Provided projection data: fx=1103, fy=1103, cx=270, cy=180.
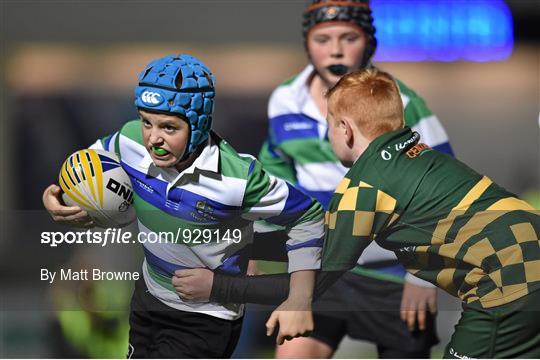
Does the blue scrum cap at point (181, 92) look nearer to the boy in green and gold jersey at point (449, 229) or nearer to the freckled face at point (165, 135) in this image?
the freckled face at point (165, 135)

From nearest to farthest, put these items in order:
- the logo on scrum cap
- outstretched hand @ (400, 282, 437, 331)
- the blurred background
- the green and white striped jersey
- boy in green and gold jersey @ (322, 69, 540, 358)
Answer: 1. boy in green and gold jersey @ (322, 69, 540, 358)
2. the logo on scrum cap
3. the green and white striped jersey
4. outstretched hand @ (400, 282, 437, 331)
5. the blurred background

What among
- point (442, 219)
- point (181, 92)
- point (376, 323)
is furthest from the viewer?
point (376, 323)

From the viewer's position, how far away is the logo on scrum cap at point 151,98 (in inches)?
147

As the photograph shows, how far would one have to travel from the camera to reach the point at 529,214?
11.8ft

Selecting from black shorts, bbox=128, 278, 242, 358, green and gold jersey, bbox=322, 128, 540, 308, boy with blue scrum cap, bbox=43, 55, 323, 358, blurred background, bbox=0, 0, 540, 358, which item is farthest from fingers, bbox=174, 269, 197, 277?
blurred background, bbox=0, 0, 540, 358

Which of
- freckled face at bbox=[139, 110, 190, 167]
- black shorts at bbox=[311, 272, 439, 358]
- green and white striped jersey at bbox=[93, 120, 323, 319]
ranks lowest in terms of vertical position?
black shorts at bbox=[311, 272, 439, 358]

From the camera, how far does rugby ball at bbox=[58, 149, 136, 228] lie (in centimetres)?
380

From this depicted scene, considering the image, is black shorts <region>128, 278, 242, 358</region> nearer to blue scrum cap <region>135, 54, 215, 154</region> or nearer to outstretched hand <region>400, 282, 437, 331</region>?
blue scrum cap <region>135, 54, 215, 154</region>

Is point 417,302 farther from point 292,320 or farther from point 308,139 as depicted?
point 308,139

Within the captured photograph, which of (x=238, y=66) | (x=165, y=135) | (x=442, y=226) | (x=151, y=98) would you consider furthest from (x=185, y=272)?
(x=238, y=66)

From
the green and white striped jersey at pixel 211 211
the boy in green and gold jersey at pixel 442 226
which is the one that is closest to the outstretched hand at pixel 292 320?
the green and white striped jersey at pixel 211 211

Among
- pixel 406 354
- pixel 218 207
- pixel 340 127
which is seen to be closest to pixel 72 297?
pixel 218 207

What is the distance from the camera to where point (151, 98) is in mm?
3758

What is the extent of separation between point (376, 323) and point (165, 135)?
1.37 m
